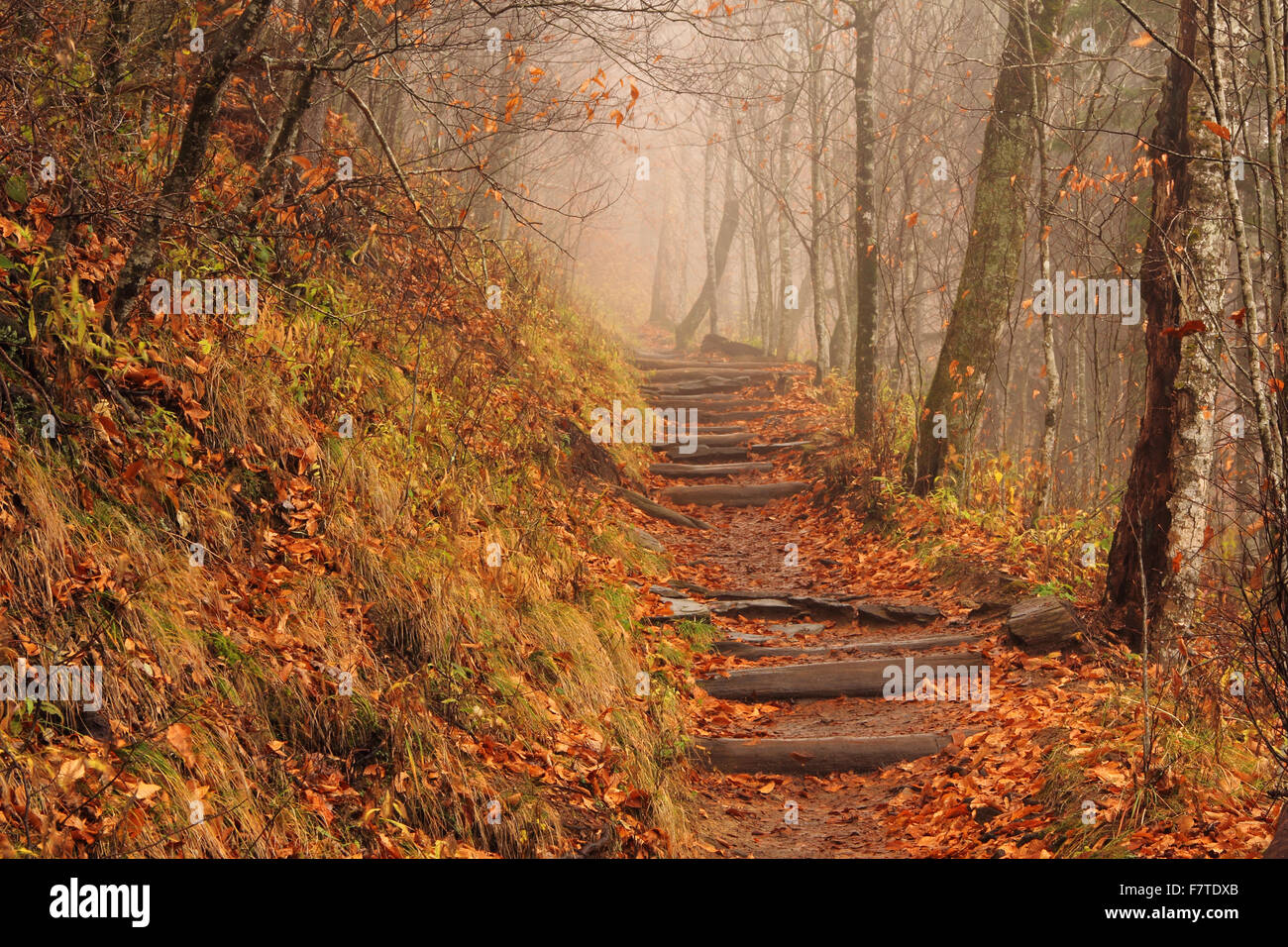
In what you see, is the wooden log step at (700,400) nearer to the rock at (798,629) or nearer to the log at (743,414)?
the log at (743,414)

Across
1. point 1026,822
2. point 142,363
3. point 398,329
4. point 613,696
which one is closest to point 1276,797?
point 1026,822

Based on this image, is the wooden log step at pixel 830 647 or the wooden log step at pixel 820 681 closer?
the wooden log step at pixel 820 681

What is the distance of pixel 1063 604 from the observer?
6.14 meters

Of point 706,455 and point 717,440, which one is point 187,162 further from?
point 717,440

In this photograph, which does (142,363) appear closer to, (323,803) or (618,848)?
(323,803)

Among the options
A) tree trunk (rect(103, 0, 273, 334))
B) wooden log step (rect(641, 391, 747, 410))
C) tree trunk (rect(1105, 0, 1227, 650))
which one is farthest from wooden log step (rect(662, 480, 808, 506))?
tree trunk (rect(103, 0, 273, 334))

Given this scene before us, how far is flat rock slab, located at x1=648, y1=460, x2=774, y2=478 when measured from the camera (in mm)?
12258

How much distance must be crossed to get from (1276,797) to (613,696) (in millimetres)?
3362

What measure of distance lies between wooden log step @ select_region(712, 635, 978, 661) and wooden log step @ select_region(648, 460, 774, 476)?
5.22 metres

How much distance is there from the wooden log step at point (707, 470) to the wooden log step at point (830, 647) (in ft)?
17.1

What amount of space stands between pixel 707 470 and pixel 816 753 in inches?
277

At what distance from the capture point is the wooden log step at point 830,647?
21.6 ft

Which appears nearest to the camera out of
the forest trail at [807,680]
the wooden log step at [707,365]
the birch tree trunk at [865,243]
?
the forest trail at [807,680]

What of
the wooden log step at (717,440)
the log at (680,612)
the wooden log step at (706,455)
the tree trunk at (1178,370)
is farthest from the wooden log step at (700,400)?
the tree trunk at (1178,370)
